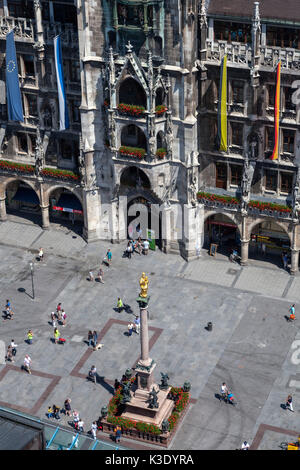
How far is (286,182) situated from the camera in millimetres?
113250

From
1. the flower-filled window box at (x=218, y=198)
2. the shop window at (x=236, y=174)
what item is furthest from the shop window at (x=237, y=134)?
the flower-filled window box at (x=218, y=198)

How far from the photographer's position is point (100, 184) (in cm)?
12056

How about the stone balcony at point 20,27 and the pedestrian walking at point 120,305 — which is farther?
the stone balcony at point 20,27

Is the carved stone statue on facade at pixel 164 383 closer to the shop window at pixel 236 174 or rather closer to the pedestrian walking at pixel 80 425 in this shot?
the pedestrian walking at pixel 80 425

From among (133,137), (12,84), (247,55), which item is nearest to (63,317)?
(133,137)

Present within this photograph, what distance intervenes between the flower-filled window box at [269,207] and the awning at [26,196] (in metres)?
29.0

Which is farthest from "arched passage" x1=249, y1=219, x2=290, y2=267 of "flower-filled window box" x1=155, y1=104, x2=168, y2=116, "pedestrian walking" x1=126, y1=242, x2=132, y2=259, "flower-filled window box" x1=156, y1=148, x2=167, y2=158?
"flower-filled window box" x1=155, y1=104, x2=168, y2=116

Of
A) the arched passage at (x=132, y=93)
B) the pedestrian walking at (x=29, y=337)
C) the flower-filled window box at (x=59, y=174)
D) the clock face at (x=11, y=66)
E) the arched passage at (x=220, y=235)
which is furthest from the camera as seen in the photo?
the flower-filled window box at (x=59, y=174)

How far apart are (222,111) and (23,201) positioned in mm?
30494

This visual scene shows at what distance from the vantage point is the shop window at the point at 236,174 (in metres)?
115

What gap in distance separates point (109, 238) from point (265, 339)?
84.8 ft

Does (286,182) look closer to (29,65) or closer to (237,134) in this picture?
(237,134)

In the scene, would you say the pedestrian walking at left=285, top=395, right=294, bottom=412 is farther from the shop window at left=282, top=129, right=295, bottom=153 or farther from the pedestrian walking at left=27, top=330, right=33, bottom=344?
the shop window at left=282, top=129, right=295, bottom=153

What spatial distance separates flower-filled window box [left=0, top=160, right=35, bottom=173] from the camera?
123875 mm
